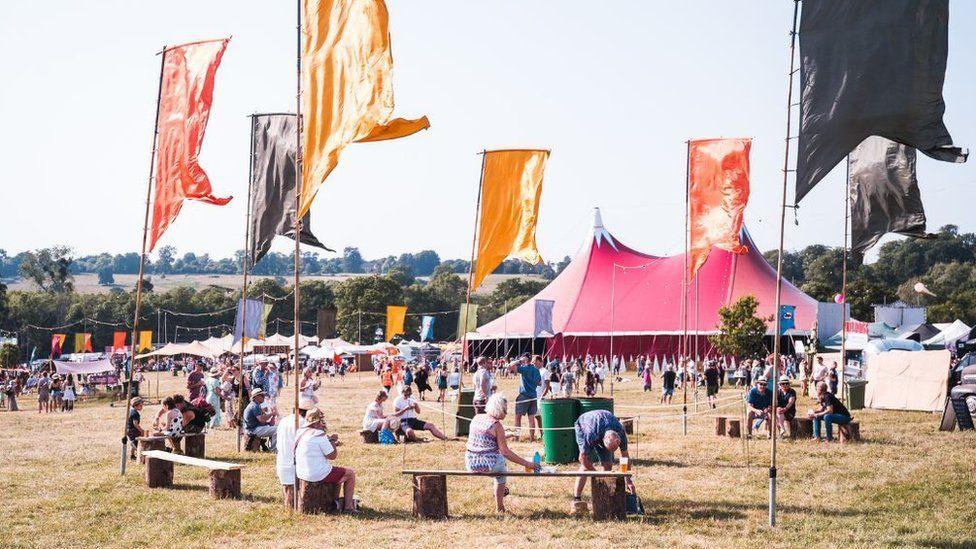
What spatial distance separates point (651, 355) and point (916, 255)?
7780cm

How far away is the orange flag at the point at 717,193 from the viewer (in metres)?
15.9

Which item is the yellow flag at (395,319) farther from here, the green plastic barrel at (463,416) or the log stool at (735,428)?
the log stool at (735,428)

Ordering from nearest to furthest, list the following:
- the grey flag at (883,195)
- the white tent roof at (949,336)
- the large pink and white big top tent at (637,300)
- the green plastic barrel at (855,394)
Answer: the grey flag at (883,195)
the green plastic barrel at (855,394)
the white tent roof at (949,336)
the large pink and white big top tent at (637,300)

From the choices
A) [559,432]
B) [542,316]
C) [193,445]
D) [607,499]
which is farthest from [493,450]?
[542,316]

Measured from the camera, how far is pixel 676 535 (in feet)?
27.9

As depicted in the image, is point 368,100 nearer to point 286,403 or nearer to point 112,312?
point 286,403

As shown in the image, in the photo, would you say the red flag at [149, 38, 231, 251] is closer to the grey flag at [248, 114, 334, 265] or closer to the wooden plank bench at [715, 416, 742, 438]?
the grey flag at [248, 114, 334, 265]

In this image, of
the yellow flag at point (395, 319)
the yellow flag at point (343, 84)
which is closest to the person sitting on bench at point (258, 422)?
the yellow flag at point (343, 84)

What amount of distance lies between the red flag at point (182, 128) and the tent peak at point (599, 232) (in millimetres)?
36458

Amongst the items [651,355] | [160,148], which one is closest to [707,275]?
[651,355]

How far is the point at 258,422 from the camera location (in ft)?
51.1

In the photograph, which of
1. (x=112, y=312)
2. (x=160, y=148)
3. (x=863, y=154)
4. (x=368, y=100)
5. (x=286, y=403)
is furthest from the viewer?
(x=112, y=312)

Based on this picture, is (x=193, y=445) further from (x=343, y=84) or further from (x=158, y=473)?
(x=343, y=84)

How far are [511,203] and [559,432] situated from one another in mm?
3578
